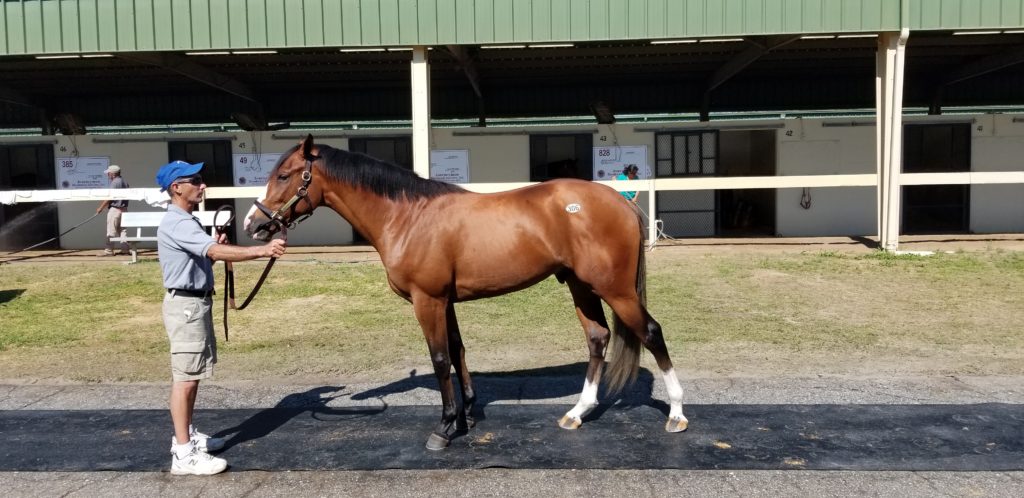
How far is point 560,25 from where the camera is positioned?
475 inches

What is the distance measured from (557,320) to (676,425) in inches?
151

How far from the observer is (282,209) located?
4.70 meters

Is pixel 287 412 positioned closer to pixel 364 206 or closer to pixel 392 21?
pixel 364 206

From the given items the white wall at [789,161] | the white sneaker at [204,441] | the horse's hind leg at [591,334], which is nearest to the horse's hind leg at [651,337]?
the horse's hind leg at [591,334]

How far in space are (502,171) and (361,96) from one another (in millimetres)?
3636

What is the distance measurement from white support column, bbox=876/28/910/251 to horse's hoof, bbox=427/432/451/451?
33.1ft

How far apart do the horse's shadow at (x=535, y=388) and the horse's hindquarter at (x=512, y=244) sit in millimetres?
998

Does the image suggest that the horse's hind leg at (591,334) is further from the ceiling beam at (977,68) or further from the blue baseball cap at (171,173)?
the ceiling beam at (977,68)

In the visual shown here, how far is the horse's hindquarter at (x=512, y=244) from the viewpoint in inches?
186

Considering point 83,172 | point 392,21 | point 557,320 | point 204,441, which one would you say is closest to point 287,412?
point 204,441

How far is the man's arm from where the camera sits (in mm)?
4094

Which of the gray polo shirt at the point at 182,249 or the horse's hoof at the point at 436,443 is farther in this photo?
the horse's hoof at the point at 436,443

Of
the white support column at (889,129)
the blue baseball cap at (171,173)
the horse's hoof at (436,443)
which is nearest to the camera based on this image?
the blue baseball cap at (171,173)

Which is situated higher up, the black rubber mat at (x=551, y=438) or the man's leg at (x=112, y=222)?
the man's leg at (x=112, y=222)
